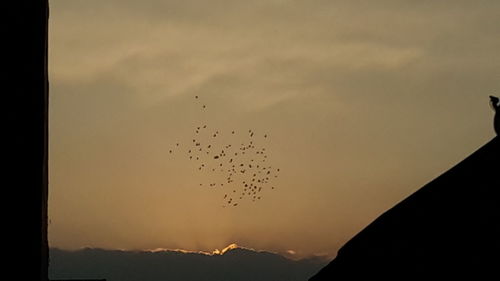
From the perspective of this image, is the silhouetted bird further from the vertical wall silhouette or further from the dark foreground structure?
the vertical wall silhouette

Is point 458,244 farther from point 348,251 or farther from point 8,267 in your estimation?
point 8,267

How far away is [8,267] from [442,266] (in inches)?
319

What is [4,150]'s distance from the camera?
16.5 m

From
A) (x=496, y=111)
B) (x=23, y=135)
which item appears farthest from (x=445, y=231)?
(x=23, y=135)

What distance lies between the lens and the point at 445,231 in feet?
35.2

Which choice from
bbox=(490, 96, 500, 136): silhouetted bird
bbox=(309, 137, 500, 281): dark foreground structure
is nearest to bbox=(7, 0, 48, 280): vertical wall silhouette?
bbox=(309, 137, 500, 281): dark foreground structure

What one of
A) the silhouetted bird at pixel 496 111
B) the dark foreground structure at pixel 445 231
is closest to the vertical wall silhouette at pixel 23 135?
the dark foreground structure at pixel 445 231

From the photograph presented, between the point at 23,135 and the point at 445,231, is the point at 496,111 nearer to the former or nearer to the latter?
the point at 445,231

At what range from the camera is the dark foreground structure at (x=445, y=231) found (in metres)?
10.1

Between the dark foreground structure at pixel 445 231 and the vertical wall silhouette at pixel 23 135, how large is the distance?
6.20 m

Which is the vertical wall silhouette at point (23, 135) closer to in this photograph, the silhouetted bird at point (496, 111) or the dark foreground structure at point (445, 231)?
the dark foreground structure at point (445, 231)

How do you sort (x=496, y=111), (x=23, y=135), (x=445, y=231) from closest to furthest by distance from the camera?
1. (x=445, y=231)
2. (x=496, y=111)
3. (x=23, y=135)

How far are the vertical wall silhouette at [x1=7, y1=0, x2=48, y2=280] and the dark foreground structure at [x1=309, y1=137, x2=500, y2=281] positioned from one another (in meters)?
6.20

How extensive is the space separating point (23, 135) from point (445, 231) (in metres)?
8.58
